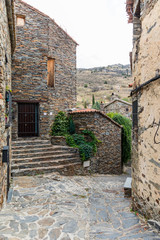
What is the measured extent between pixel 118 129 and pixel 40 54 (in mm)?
6780

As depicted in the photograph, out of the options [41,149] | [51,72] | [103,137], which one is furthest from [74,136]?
[51,72]

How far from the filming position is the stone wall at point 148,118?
3.42 metres

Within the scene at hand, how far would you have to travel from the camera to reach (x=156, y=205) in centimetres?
341

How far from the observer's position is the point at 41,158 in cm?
880

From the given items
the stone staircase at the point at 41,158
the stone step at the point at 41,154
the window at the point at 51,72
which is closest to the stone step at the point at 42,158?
the stone staircase at the point at 41,158

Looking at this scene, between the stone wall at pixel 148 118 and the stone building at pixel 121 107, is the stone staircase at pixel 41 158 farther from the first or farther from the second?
the stone building at pixel 121 107

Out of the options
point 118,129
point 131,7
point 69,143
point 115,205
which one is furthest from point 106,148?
point 131,7

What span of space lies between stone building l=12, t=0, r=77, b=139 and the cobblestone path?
194 inches

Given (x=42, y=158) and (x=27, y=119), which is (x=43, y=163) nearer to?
(x=42, y=158)

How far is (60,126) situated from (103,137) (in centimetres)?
276

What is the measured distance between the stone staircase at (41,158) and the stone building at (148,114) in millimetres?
4721

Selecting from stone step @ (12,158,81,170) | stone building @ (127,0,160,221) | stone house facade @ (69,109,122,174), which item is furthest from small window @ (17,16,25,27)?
stone building @ (127,0,160,221)

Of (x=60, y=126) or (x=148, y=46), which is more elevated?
(x=148, y=46)

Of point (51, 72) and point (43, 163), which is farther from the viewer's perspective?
point (51, 72)
